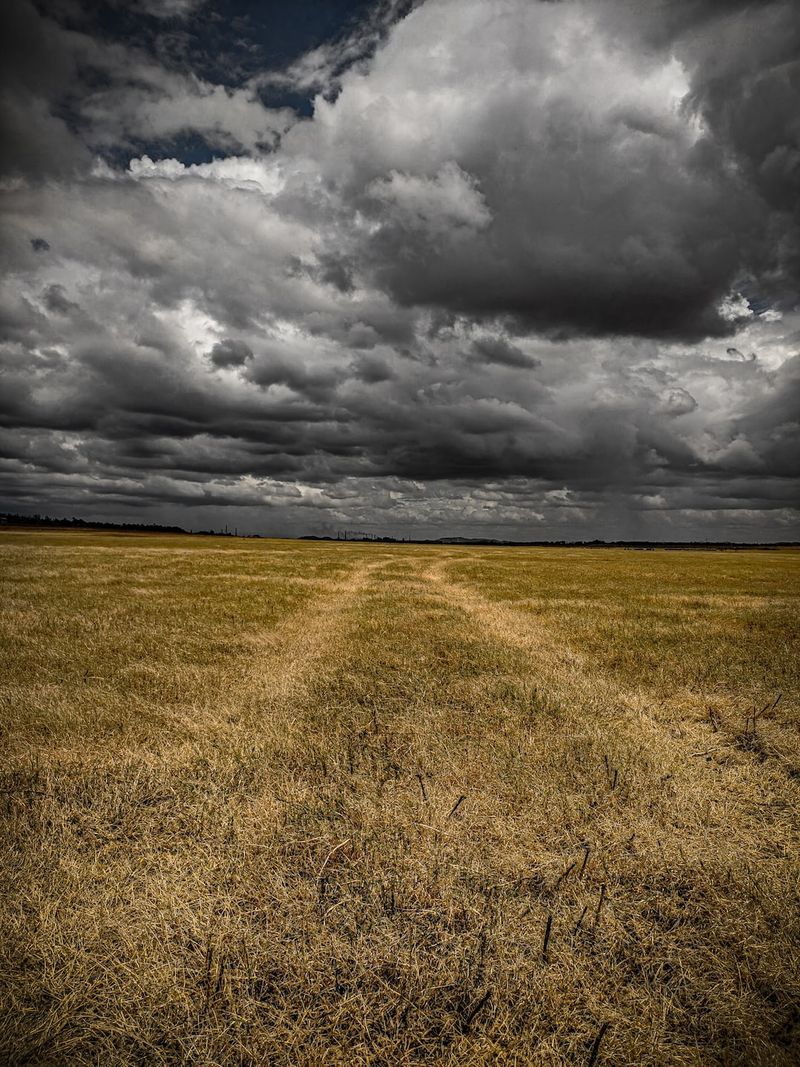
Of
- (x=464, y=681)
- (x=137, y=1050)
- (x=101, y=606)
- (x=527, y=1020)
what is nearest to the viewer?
(x=137, y=1050)

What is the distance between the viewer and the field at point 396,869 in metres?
3.15

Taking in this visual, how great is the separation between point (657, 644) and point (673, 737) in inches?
332

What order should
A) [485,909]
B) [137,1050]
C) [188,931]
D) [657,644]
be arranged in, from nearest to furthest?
[137,1050]
[188,931]
[485,909]
[657,644]

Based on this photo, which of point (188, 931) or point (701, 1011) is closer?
point (701, 1011)

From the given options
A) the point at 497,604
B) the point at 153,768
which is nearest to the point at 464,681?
the point at 153,768

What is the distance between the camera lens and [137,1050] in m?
2.99

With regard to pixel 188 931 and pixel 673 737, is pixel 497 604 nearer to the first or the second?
pixel 673 737

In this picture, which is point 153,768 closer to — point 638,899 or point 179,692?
point 179,692

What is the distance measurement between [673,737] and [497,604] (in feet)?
59.2

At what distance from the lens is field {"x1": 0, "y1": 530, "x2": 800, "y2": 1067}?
3148mm

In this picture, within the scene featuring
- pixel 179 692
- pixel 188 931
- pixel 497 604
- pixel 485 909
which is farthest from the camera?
pixel 497 604

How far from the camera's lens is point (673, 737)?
8.38 meters

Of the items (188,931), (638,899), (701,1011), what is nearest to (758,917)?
(638,899)

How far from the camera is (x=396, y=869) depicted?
459 cm
